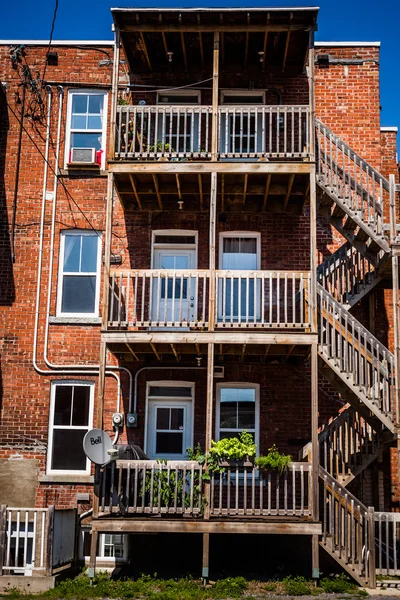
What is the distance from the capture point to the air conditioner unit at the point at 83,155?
17.9 meters

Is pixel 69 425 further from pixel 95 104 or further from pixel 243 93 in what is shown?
pixel 243 93

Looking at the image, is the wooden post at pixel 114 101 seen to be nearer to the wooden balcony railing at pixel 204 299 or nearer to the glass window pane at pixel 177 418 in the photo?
the wooden balcony railing at pixel 204 299

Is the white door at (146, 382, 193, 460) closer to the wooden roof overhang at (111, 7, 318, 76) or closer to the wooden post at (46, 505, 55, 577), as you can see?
the wooden post at (46, 505, 55, 577)

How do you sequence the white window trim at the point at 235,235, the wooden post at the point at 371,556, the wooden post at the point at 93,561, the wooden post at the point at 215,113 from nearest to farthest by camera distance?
the wooden post at the point at 371,556, the wooden post at the point at 93,561, the wooden post at the point at 215,113, the white window trim at the point at 235,235

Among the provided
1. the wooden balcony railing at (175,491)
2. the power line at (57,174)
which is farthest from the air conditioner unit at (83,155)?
the wooden balcony railing at (175,491)

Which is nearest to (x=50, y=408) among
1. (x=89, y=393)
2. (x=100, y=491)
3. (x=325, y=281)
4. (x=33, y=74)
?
(x=89, y=393)

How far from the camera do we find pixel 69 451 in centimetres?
1675

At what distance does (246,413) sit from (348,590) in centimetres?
453

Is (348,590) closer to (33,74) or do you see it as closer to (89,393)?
(89,393)

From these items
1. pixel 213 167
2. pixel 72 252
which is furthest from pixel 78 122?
pixel 213 167

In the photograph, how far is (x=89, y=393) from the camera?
17.0m

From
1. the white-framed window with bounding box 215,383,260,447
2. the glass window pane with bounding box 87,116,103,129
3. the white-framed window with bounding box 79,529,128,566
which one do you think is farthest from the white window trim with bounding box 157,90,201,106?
the white-framed window with bounding box 79,529,128,566

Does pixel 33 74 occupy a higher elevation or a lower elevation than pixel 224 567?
higher

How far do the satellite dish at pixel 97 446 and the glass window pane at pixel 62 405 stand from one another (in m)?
2.95
